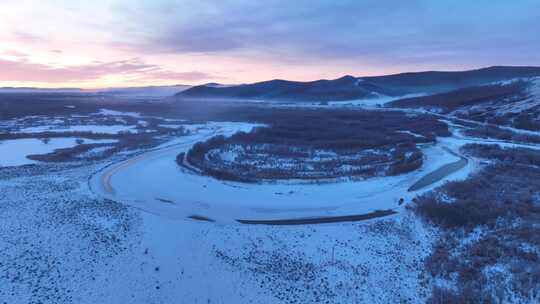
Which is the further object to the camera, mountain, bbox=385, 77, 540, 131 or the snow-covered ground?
mountain, bbox=385, 77, 540, 131

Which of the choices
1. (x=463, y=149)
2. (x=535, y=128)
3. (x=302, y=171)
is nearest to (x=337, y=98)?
(x=535, y=128)

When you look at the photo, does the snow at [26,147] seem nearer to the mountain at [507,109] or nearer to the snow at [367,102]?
the mountain at [507,109]

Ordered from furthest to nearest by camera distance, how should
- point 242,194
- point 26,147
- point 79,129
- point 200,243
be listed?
point 79,129 → point 26,147 → point 242,194 → point 200,243

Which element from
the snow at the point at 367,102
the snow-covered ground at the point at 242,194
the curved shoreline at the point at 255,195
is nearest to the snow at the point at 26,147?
the curved shoreline at the point at 255,195

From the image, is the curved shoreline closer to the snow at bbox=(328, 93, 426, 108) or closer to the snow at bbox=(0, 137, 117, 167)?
the snow at bbox=(0, 137, 117, 167)

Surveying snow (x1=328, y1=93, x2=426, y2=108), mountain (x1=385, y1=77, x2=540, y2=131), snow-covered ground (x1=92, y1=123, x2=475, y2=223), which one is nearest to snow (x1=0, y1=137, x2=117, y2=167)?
snow-covered ground (x1=92, y1=123, x2=475, y2=223)

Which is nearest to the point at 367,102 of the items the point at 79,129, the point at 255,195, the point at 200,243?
the point at 79,129

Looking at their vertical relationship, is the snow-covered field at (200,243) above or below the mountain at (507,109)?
below

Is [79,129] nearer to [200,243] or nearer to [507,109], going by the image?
[200,243]
